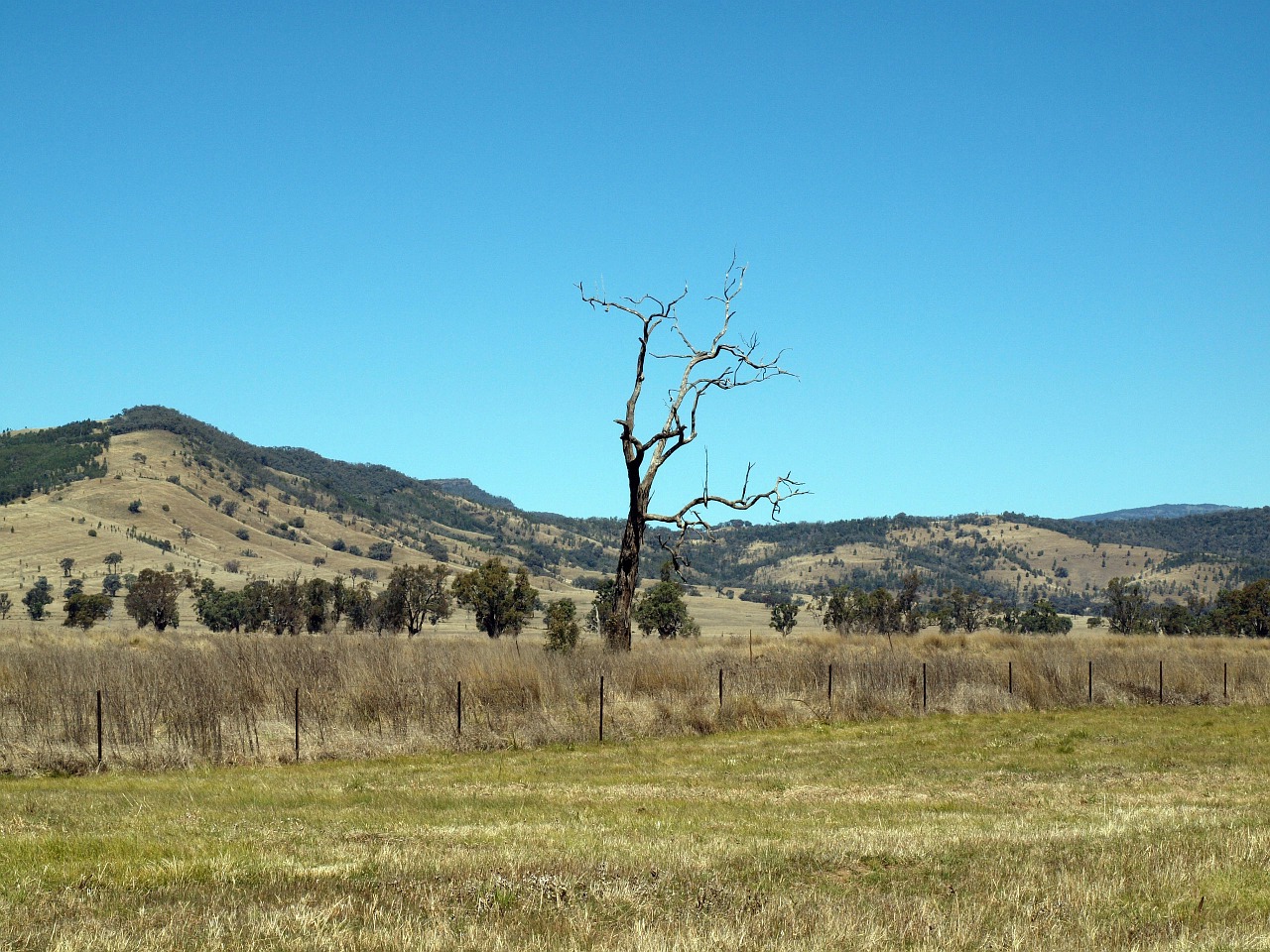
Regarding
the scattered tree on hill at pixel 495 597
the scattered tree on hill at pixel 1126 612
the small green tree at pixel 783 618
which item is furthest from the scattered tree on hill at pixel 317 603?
the scattered tree on hill at pixel 1126 612

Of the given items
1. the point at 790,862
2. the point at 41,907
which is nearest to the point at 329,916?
the point at 41,907

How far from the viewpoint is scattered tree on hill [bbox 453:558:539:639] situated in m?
62.3

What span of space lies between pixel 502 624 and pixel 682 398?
30.1 m

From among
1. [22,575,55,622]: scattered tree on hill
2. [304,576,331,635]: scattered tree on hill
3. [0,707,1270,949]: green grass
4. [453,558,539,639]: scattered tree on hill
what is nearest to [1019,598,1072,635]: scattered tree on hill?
[453,558,539,639]: scattered tree on hill

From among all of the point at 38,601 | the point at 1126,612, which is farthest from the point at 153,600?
the point at 1126,612

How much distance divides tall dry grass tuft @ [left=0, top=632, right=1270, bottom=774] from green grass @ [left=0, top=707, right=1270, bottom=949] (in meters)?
1.74

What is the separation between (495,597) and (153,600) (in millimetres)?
23426

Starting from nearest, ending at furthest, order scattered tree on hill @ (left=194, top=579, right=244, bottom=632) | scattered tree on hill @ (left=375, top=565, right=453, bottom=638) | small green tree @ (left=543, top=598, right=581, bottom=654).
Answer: small green tree @ (left=543, top=598, right=581, bottom=654) → scattered tree on hill @ (left=375, top=565, right=453, bottom=638) → scattered tree on hill @ (left=194, top=579, right=244, bottom=632)

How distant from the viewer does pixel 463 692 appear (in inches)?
1010

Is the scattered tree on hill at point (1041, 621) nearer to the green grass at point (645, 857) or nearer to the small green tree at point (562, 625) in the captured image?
the small green tree at point (562, 625)

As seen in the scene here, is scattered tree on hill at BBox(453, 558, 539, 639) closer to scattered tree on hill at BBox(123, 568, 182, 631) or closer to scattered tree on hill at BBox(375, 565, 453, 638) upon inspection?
scattered tree on hill at BBox(375, 565, 453, 638)

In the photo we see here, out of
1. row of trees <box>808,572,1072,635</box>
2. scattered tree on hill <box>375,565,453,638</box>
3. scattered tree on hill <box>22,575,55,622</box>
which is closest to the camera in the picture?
scattered tree on hill <box>375,565,453,638</box>

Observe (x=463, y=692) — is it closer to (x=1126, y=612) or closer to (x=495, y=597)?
(x=495, y=597)

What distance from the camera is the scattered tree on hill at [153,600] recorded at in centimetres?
7081
